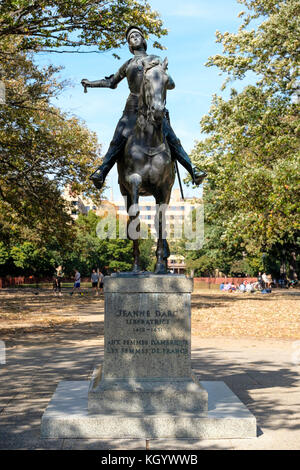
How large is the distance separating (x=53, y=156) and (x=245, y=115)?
8.44 meters

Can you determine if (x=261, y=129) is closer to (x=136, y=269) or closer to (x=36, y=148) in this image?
(x=36, y=148)

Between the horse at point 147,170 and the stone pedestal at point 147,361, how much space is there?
0.50m

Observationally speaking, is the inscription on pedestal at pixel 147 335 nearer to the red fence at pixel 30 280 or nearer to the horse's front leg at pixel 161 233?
the horse's front leg at pixel 161 233

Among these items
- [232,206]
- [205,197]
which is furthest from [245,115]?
[205,197]

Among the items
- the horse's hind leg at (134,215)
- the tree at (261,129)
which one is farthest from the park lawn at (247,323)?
the horse's hind leg at (134,215)

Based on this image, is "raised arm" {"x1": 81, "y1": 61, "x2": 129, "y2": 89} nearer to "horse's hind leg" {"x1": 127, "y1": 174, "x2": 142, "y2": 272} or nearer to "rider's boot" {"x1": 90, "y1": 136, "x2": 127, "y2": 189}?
"rider's boot" {"x1": 90, "y1": 136, "x2": 127, "y2": 189}

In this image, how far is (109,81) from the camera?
24.1 feet

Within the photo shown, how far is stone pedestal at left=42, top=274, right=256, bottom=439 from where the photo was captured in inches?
227

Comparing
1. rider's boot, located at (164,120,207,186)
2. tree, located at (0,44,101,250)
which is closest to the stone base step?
rider's boot, located at (164,120,207,186)

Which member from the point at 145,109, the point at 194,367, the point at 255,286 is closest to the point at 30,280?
the point at 255,286

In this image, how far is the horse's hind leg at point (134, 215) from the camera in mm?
6637

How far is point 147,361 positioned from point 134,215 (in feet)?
6.21

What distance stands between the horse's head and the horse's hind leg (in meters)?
0.85

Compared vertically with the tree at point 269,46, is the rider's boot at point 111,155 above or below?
below
